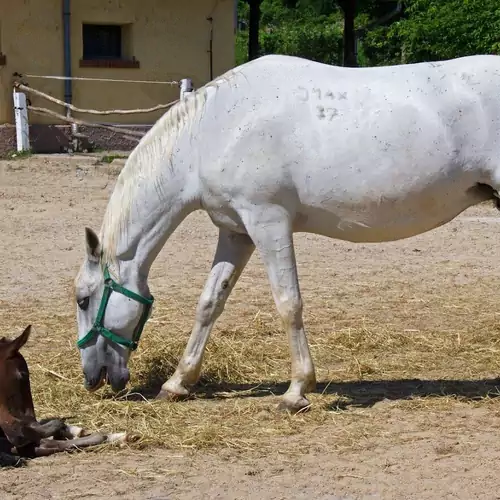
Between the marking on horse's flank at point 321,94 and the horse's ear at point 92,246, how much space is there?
48.7 inches

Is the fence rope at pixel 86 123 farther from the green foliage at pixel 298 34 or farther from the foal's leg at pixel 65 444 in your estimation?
the green foliage at pixel 298 34

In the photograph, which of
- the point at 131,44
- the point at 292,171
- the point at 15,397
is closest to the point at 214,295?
the point at 292,171

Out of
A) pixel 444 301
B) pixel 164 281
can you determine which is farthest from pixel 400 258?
pixel 164 281

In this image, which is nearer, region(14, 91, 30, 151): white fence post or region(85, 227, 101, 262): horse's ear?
region(85, 227, 101, 262): horse's ear

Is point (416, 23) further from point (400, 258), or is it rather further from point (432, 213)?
point (432, 213)

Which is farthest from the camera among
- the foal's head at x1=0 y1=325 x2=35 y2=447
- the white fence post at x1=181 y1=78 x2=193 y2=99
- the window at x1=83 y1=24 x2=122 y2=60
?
the window at x1=83 y1=24 x2=122 y2=60

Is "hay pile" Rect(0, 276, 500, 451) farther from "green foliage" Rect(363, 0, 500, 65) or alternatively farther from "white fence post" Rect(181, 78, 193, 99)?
"green foliage" Rect(363, 0, 500, 65)

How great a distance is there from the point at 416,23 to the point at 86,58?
670cm

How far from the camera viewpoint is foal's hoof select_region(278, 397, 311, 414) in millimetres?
5152

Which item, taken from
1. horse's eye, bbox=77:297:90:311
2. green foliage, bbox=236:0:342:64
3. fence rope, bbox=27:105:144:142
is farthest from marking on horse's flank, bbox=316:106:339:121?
green foliage, bbox=236:0:342:64

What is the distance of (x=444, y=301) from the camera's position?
25.2 ft

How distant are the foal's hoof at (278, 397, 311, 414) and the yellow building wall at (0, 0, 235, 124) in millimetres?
11479

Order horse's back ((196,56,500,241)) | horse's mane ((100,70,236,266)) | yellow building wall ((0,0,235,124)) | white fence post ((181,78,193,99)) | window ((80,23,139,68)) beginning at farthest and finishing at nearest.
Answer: window ((80,23,139,68))
white fence post ((181,78,193,99))
yellow building wall ((0,0,235,124))
horse's mane ((100,70,236,266))
horse's back ((196,56,500,241))

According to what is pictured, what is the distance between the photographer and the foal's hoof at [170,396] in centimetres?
549
